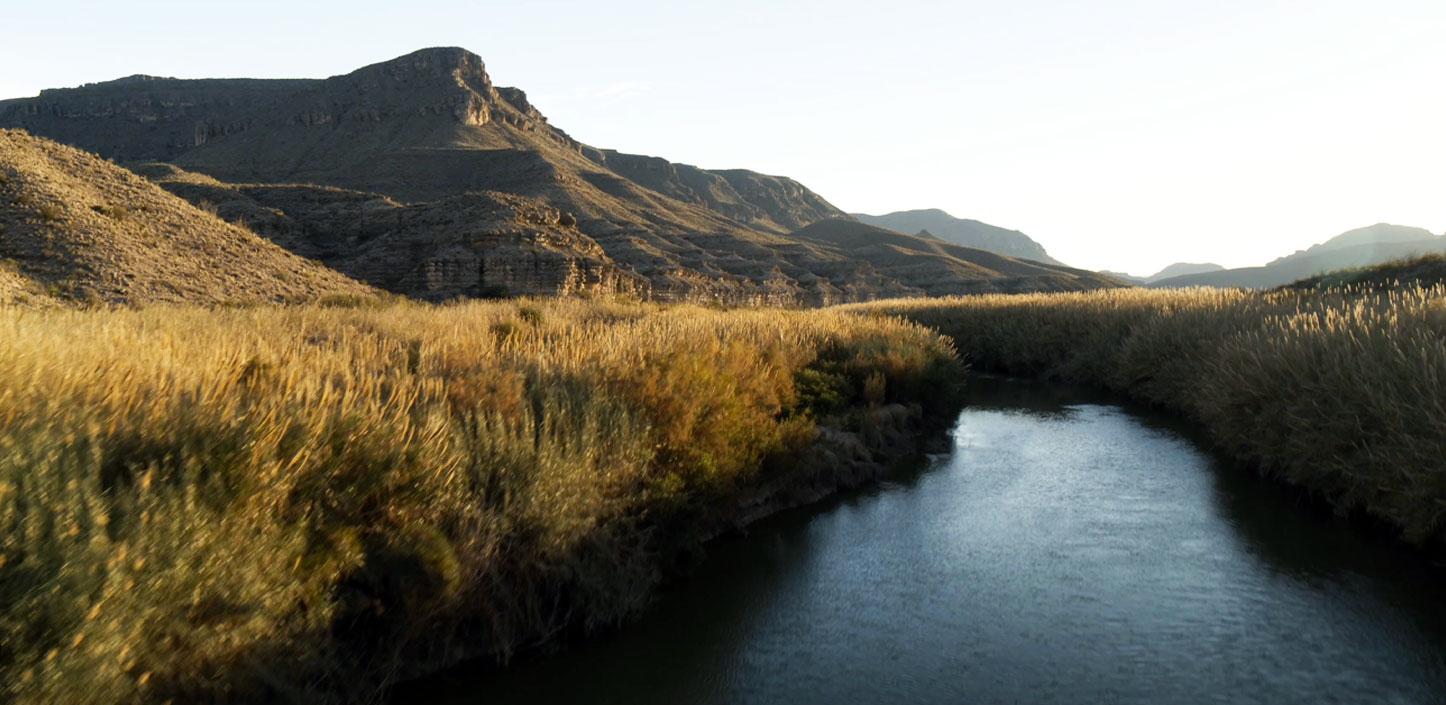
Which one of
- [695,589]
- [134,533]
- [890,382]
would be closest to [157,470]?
[134,533]

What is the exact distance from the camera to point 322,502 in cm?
550

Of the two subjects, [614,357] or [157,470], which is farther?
[614,357]

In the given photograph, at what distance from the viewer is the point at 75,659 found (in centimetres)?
358

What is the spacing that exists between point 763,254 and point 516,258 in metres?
39.7

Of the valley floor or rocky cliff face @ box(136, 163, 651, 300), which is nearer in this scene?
the valley floor

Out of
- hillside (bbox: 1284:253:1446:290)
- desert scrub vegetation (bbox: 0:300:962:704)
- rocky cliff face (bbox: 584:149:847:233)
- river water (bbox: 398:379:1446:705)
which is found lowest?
river water (bbox: 398:379:1446:705)

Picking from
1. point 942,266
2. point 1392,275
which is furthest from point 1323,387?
point 942,266

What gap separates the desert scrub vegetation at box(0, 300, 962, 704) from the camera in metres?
3.80

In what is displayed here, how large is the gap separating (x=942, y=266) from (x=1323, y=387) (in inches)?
3190

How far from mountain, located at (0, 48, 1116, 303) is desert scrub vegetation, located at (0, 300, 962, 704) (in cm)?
3115

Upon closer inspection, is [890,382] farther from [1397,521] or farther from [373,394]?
[373,394]

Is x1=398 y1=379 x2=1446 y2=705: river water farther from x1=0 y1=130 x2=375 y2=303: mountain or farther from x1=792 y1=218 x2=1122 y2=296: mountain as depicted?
x1=792 y1=218 x2=1122 y2=296: mountain

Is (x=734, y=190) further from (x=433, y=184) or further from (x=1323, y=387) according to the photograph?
(x=1323, y=387)

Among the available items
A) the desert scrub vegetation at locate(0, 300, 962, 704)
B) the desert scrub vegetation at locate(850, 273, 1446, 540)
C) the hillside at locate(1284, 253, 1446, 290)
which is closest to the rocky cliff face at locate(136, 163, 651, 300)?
the desert scrub vegetation at locate(850, 273, 1446, 540)
